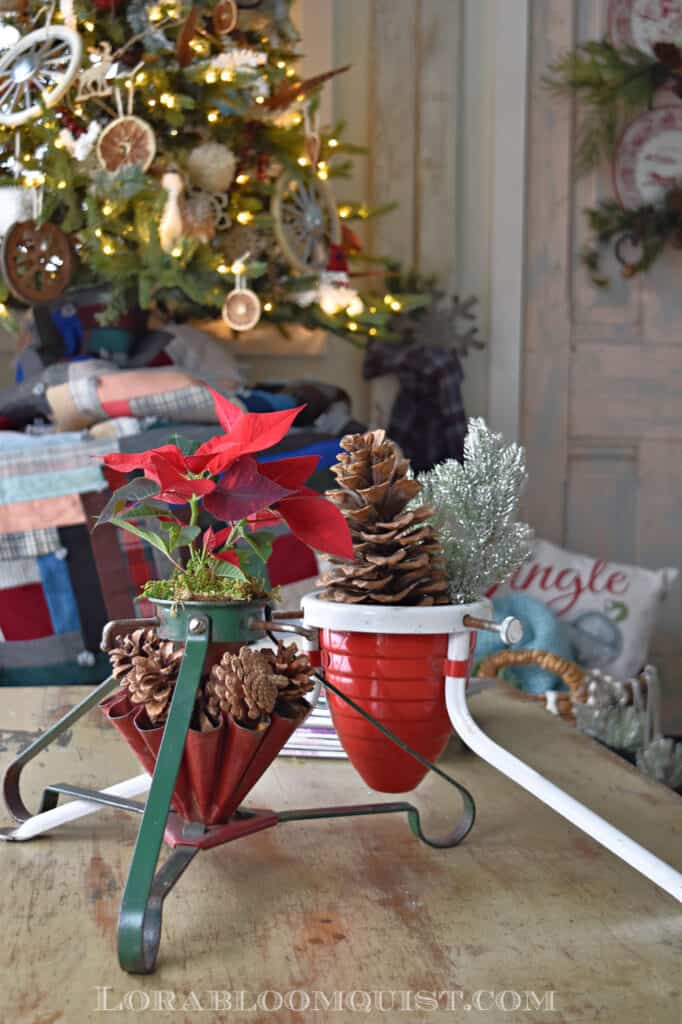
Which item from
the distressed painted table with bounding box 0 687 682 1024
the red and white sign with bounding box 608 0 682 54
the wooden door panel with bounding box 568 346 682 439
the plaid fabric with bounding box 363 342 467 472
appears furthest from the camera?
the wooden door panel with bounding box 568 346 682 439

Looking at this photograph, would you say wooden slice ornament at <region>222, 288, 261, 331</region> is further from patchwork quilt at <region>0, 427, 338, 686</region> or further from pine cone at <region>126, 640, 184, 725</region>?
pine cone at <region>126, 640, 184, 725</region>

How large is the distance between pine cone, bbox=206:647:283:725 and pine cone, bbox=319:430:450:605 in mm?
98

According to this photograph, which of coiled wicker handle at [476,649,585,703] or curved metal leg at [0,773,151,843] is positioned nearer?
curved metal leg at [0,773,151,843]

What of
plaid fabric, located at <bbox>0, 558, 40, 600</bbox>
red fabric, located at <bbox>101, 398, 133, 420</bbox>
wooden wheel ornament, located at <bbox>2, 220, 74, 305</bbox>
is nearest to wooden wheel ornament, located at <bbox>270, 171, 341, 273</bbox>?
wooden wheel ornament, located at <bbox>2, 220, 74, 305</bbox>

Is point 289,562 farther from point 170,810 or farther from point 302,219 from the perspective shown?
point 170,810

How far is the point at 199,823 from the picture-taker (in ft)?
1.87

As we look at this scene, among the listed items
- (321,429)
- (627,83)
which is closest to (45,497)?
(321,429)

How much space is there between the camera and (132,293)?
2.41 m

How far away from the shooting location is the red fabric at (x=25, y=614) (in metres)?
1.88

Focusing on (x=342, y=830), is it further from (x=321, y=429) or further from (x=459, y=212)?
(x=459, y=212)

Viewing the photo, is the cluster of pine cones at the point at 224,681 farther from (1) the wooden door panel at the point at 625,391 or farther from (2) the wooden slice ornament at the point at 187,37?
(1) the wooden door panel at the point at 625,391

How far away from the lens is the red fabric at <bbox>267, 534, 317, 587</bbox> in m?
1.99

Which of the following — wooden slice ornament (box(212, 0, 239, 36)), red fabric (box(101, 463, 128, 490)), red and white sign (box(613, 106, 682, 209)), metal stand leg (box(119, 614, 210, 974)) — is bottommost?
red fabric (box(101, 463, 128, 490))

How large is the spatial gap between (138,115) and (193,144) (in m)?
0.13
